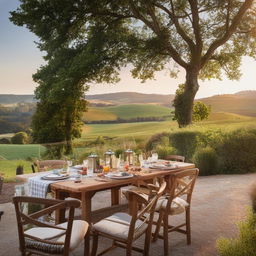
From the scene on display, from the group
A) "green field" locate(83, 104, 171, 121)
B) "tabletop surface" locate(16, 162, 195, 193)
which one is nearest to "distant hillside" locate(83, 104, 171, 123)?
"green field" locate(83, 104, 171, 121)

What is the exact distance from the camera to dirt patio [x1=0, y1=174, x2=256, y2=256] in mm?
4430

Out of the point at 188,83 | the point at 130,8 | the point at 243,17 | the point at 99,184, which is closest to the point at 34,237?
the point at 99,184

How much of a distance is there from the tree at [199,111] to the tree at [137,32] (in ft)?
7.32

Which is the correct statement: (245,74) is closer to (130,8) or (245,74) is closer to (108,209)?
(130,8)

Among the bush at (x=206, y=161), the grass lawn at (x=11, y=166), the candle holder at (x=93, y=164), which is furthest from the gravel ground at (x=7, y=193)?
the bush at (x=206, y=161)

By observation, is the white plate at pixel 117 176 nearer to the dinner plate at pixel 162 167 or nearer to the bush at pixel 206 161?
the dinner plate at pixel 162 167

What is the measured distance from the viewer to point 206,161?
32.4ft

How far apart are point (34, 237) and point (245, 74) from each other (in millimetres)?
19023

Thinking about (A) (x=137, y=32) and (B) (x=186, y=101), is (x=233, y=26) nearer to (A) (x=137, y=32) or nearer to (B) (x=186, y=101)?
(B) (x=186, y=101)

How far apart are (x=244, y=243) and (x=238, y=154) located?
7180 mm

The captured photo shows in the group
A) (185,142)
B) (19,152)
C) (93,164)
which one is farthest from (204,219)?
(19,152)

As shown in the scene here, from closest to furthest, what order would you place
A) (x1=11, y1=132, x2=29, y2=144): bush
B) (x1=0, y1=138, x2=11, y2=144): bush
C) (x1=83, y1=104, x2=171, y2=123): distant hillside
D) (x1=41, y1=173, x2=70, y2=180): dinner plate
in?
1. (x1=41, y1=173, x2=70, y2=180): dinner plate
2. (x1=11, y1=132, x2=29, y2=144): bush
3. (x1=0, y1=138, x2=11, y2=144): bush
4. (x1=83, y1=104, x2=171, y2=123): distant hillside

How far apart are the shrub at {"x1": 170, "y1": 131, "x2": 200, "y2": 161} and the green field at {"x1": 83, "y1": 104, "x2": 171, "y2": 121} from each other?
1341 centimetres

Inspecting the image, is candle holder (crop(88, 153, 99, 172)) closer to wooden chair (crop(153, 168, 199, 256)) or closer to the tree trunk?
wooden chair (crop(153, 168, 199, 256))
